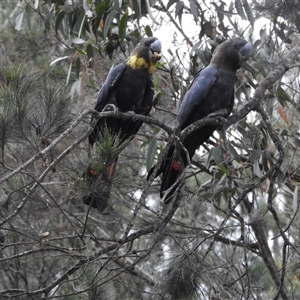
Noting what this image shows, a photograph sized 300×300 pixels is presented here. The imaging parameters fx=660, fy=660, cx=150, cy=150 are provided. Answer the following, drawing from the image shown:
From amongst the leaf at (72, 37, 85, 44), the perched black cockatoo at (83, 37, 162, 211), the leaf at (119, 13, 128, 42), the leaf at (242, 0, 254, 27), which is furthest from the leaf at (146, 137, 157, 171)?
the leaf at (72, 37, 85, 44)

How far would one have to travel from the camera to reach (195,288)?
8.18 feet

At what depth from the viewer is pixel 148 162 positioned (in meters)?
2.67

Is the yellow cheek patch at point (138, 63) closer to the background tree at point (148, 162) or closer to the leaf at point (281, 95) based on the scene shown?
the background tree at point (148, 162)

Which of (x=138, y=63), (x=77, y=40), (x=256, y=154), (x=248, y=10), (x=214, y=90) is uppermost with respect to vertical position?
(x=77, y=40)

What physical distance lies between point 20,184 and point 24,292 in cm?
38

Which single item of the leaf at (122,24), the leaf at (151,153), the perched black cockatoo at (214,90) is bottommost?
the leaf at (151,153)

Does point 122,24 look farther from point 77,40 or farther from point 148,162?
point 148,162

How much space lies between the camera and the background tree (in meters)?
2.36

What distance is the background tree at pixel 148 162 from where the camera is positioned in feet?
7.73

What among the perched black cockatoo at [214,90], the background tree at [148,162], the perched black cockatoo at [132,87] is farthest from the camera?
the perched black cockatoo at [132,87]

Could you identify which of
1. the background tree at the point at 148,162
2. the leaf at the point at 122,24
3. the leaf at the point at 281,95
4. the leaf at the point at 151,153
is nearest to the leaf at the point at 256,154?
the background tree at the point at 148,162

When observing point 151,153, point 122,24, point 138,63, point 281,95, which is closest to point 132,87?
point 138,63

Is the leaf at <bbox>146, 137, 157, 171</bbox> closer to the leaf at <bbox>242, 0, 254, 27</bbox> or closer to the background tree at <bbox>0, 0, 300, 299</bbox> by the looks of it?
the background tree at <bbox>0, 0, 300, 299</bbox>

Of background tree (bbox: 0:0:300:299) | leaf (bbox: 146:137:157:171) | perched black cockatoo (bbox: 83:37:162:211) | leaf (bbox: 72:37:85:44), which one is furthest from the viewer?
leaf (bbox: 72:37:85:44)
